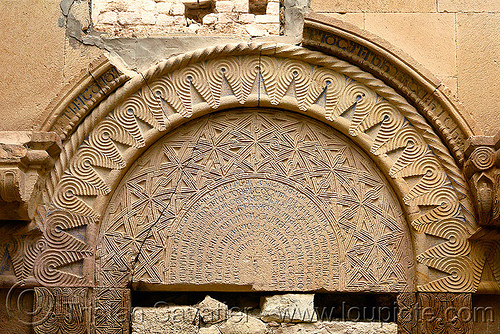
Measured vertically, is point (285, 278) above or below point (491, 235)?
below

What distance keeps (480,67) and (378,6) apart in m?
0.90

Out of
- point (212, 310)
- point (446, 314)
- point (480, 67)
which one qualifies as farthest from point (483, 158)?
point (212, 310)

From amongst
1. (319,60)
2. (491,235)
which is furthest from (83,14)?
(491,235)

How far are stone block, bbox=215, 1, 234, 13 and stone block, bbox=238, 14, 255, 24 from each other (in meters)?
0.11

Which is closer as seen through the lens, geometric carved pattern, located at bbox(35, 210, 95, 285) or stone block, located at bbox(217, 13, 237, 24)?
geometric carved pattern, located at bbox(35, 210, 95, 285)

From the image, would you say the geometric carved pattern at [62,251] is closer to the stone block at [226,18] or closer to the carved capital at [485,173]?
the stone block at [226,18]

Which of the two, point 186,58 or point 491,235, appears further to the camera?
point 186,58

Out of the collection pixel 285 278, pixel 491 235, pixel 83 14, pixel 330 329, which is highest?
pixel 83 14

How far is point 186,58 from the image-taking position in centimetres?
516

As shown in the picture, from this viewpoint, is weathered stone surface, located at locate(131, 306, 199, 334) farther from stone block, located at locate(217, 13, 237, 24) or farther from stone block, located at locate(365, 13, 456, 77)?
stone block, located at locate(365, 13, 456, 77)

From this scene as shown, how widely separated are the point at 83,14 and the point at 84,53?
335 millimetres

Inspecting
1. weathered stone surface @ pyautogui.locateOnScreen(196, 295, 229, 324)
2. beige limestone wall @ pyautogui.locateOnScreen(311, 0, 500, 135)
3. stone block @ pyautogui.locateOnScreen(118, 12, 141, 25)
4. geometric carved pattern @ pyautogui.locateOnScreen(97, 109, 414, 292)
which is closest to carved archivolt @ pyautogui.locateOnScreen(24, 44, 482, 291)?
geometric carved pattern @ pyautogui.locateOnScreen(97, 109, 414, 292)

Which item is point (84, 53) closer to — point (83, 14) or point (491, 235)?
point (83, 14)

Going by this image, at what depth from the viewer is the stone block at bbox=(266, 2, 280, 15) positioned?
5.51 m
